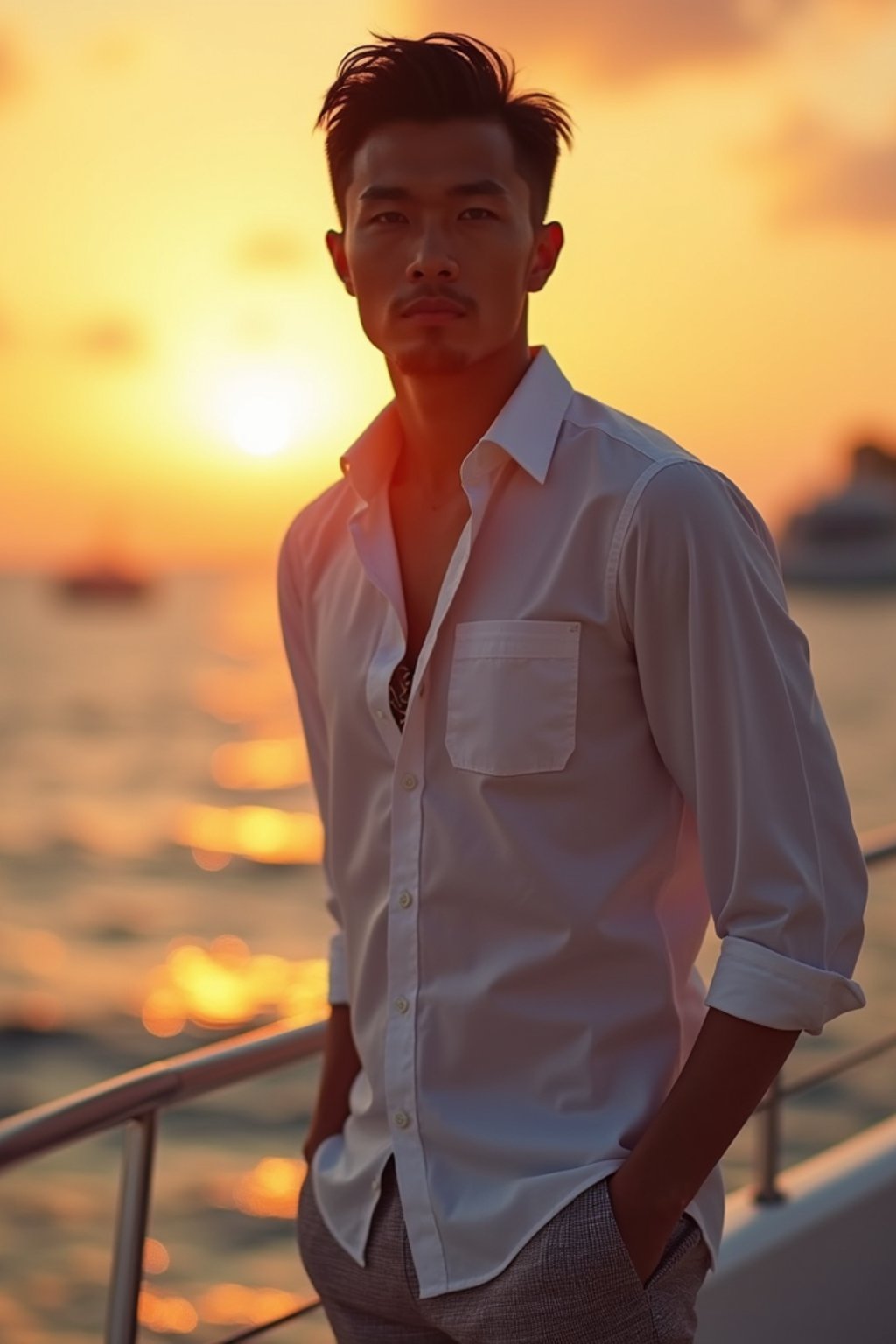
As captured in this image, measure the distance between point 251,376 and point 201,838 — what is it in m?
12.0

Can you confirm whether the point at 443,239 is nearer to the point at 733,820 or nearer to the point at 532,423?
the point at 532,423

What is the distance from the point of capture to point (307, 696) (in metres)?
1.75

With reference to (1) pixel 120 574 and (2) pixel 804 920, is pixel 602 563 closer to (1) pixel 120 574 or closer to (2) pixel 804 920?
(2) pixel 804 920

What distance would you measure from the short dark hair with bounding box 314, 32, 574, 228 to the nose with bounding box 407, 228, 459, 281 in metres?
0.13

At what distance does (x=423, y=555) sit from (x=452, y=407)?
15 centimetres

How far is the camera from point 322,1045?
6.06ft

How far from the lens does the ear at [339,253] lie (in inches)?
61.7

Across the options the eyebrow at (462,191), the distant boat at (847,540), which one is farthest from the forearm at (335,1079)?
the distant boat at (847,540)

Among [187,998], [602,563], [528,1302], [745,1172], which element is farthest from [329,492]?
[187,998]

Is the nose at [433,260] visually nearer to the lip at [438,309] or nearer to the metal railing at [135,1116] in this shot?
the lip at [438,309]

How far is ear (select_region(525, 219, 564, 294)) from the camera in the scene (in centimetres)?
151

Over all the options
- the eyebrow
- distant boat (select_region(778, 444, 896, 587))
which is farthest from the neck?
distant boat (select_region(778, 444, 896, 587))

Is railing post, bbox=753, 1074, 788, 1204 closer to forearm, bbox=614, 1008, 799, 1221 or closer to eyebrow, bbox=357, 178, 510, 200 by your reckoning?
forearm, bbox=614, 1008, 799, 1221

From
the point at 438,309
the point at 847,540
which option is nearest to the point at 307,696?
the point at 438,309
